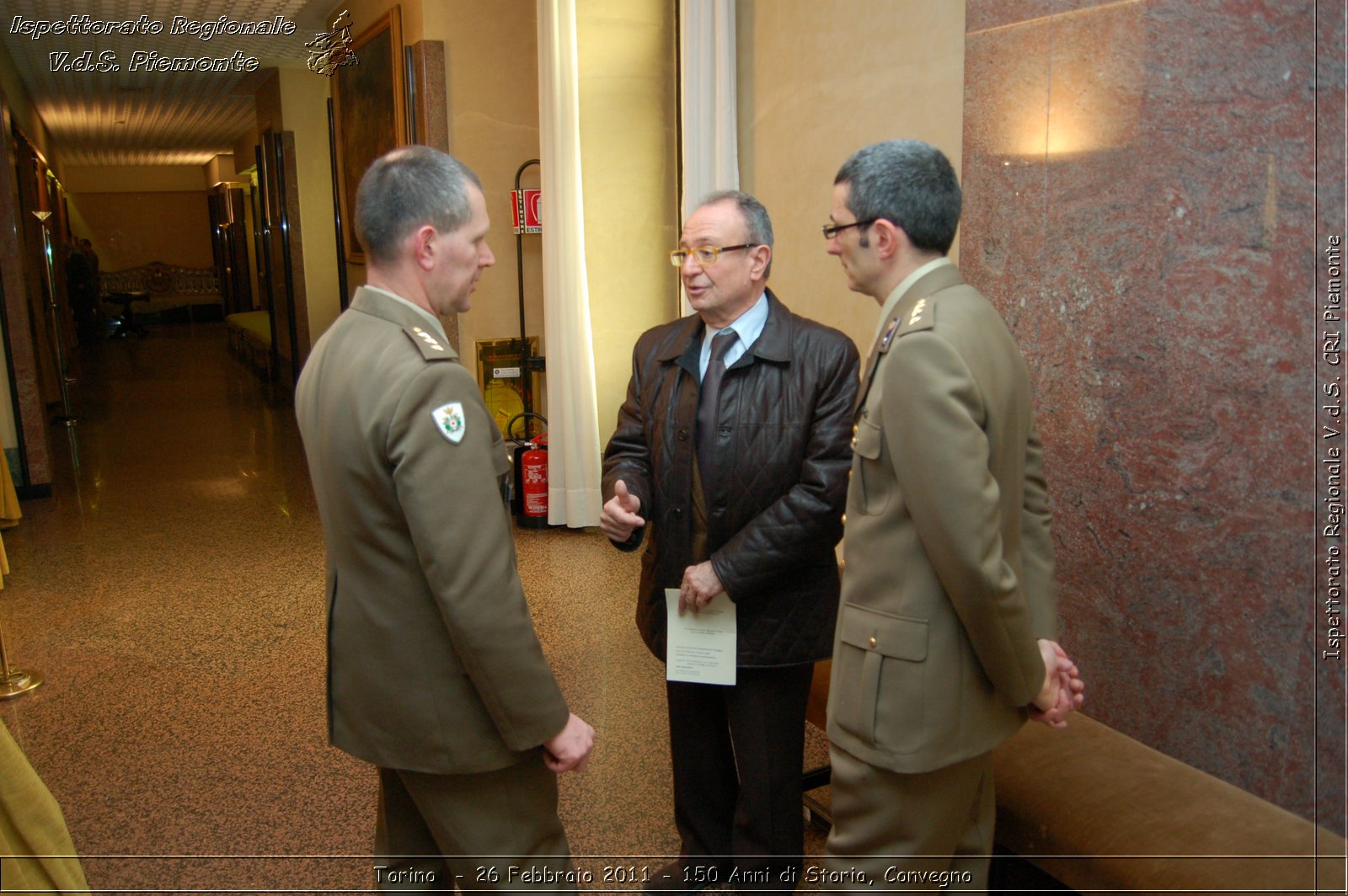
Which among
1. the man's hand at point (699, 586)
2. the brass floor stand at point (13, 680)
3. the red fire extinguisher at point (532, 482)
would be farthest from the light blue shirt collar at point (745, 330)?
the red fire extinguisher at point (532, 482)

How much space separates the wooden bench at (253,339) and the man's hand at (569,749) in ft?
40.0

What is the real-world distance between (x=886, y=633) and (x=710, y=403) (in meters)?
0.78

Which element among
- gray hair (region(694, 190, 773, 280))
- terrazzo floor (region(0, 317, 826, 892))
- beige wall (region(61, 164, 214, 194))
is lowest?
terrazzo floor (region(0, 317, 826, 892))

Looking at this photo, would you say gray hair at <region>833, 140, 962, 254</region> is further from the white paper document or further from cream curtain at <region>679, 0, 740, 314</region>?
cream curtain at <region>679, 0, 740, 314</region>

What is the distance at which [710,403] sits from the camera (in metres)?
2.29

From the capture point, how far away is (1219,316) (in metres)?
2.20

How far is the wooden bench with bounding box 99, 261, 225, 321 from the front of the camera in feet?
78.6

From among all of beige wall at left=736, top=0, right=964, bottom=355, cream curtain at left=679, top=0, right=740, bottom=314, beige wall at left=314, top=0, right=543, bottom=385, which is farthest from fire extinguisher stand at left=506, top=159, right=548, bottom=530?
beige wall at left=736, top=0, right=964, bottom=355

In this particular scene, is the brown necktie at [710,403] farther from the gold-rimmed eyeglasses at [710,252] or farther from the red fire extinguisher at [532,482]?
the red fire extinguisher at [532,482]

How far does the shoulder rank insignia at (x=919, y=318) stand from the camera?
1.61m

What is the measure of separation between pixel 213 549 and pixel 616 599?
251cm

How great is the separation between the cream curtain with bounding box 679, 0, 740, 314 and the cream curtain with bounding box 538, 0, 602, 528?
3.41 feet

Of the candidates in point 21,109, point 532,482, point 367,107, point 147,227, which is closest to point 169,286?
point 147,227

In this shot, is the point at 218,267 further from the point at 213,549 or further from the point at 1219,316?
the point at 1219,316
